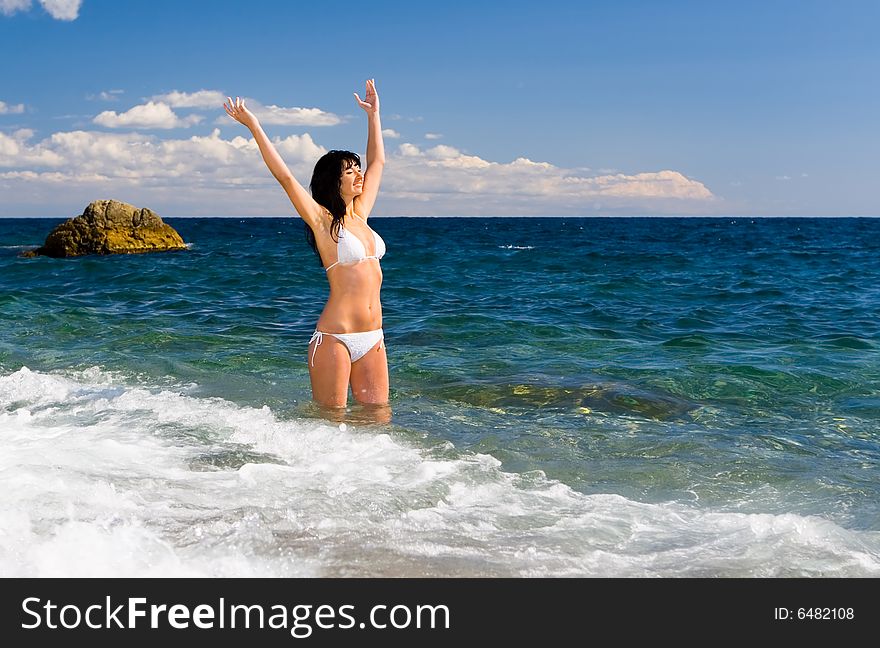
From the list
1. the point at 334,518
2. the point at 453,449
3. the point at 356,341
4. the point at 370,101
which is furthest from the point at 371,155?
the point at 334,518

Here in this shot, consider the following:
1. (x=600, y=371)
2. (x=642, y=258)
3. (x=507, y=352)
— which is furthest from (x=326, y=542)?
(x=642, y=258)

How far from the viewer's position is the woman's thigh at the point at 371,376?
20.8 ft

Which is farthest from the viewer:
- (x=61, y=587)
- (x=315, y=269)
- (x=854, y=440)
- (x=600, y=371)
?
(x=315, y=269)

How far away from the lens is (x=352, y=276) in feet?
19.6

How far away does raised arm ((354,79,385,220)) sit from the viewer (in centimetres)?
611

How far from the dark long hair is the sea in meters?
1.61

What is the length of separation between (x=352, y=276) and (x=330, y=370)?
0.73m

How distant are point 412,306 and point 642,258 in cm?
1828

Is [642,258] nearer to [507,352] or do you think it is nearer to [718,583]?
[507,352]

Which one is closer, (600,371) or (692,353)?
(600,371)

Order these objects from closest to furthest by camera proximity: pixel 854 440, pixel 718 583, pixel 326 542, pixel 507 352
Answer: pixel 718 583
pixel 326 542
pixel 854 440
pixel 507 352

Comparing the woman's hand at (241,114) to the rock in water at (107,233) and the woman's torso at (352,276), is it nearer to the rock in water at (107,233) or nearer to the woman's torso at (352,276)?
the woman's torso at (352,276)

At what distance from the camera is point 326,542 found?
4.06m

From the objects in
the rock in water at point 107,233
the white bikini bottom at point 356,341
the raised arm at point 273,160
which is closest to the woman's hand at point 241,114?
the raised arm at point 273,160
